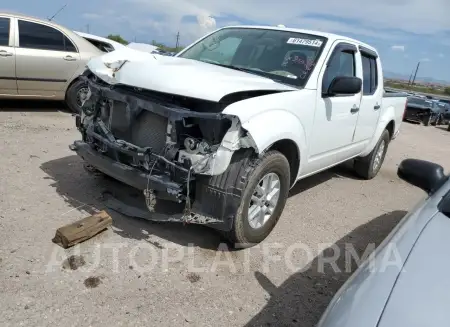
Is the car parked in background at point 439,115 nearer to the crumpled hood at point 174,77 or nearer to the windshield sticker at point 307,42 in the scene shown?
the windshield sticker at point 307,42

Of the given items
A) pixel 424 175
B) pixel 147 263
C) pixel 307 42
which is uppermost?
pixel 307 42

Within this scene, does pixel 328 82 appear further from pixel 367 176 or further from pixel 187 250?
pixel 367 176

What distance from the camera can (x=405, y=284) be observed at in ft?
5.39

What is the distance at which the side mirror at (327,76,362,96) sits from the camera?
406 centimetres

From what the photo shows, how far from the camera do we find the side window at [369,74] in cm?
540

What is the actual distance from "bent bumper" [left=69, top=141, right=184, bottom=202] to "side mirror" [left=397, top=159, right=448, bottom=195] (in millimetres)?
1627

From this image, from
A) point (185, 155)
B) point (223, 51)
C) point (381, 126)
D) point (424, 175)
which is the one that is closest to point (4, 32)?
point (223, 51)

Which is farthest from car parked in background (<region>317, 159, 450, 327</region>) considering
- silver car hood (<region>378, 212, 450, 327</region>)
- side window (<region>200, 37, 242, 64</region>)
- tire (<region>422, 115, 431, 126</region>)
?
tire (<region>422, 115, 431, 126</region>)

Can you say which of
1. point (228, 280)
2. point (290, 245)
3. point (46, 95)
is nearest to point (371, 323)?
point (228, 280)

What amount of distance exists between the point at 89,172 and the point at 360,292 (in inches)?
135

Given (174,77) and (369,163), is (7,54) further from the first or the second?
(369,163)

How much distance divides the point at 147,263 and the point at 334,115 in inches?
98.2

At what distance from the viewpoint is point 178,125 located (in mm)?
3197

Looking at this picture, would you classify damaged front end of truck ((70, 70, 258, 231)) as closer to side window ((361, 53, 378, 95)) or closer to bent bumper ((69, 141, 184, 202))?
bent bumper ((69, 141, 184, 202))
